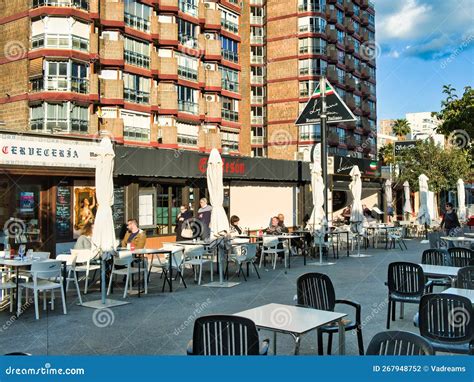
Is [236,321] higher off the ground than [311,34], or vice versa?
[311,34]

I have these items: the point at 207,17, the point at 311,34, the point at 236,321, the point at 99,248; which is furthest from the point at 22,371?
the point at 311,34

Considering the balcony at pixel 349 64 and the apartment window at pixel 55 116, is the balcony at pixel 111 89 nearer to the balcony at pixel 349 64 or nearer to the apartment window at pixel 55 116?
the apartment window at pixel 55 116

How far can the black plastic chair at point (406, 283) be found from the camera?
23.9ft

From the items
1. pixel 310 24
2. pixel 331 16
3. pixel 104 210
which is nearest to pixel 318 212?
pixel 104 210

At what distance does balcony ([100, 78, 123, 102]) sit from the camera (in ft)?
98.6

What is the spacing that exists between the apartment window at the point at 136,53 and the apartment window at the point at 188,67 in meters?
2.73

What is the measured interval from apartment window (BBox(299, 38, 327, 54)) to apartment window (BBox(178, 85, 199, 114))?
21029 millimetres

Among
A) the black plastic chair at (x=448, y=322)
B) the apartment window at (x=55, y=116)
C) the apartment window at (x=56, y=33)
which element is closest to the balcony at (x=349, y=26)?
the apartment window at (x=56, y=33)

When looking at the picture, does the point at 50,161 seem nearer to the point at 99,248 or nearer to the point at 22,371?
the point at 99,248

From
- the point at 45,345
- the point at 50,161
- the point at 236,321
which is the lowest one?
the point at 45,345

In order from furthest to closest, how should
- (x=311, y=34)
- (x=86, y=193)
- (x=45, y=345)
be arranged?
(x=311, y=34)
(x=86, y=193)
(x=45, y=345)

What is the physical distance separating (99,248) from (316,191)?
9378 millimetres

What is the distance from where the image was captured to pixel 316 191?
1750cm

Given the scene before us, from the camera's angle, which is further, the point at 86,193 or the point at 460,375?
the point at 86,193
